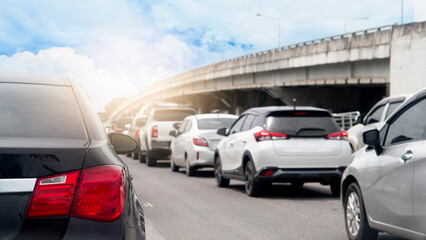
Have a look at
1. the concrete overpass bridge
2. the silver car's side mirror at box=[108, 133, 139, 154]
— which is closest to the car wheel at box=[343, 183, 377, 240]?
the silver car's side mirror at box=[108, 133, 139, 154]

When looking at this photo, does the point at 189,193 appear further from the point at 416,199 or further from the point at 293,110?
the point at 416,199

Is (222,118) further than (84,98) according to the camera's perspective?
Yes

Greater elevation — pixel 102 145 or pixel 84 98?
pixel 84 98

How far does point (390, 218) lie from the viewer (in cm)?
553

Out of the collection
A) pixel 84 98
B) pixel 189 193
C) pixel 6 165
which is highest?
pixel 84 98

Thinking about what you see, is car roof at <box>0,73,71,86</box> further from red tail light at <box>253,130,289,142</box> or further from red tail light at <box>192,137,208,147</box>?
red tail light at <box>192,137,208,147</box>

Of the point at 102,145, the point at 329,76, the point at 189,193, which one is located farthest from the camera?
the point at 329,76

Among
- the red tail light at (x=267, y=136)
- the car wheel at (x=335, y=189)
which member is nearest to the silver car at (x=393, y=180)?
the red tail light at (x=267, y=136)

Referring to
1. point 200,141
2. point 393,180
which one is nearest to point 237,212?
point 393,180

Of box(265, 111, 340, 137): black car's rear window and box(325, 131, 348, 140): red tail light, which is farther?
box(325, 131, 348, 140): red tail light

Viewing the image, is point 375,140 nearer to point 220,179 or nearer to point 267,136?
point 267,136

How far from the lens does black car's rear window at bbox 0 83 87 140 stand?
3463mm

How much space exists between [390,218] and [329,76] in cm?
3123

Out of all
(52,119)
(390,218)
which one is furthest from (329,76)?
(52,119)
